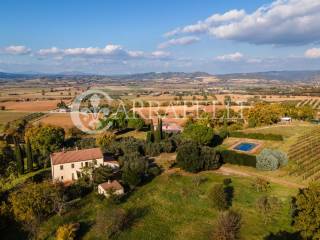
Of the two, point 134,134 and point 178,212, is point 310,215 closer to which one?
point 178,212

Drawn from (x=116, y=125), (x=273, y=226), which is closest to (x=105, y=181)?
(x=273, y=226)

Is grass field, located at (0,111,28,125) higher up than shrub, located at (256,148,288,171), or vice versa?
shrub, located at (256,148,288,171)

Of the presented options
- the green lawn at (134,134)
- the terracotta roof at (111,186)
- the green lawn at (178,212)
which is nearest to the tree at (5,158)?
the green lawn at (178,212)

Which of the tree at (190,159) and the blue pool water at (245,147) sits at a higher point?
the tree at (190,159)

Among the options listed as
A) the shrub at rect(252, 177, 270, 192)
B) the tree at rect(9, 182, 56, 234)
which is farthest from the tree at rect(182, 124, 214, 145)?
the tree at rect(9, 182, 56, 234)

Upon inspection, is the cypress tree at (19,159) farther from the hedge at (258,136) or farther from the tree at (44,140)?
the hedge at (258,136)

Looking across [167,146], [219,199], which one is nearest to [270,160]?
[219,199]

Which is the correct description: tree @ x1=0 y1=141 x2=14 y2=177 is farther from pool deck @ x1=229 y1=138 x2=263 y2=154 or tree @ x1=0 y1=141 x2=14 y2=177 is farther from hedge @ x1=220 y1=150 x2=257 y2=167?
pool deck @ x1=229 y1=138 x2=263 y2=154

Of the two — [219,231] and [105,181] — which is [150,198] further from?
[219,231]
